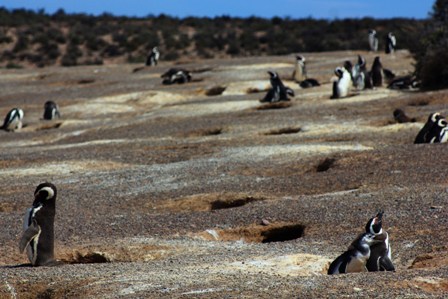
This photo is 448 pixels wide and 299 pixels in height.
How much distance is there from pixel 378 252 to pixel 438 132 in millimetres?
7302

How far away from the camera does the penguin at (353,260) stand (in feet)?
26.6

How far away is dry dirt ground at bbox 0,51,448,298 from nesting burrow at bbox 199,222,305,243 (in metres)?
0.01

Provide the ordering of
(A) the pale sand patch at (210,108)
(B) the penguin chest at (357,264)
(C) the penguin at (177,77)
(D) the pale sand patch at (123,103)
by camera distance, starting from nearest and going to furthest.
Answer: (B) the penguin chest at (357,264) → (A) the pale sand patch at (210,108) → (D) the pale sand patch at (123,103) → (C) the penguin at (177,77)

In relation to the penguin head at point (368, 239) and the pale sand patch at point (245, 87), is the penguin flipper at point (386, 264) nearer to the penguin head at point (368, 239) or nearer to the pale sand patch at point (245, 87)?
the penguin head at point (368, 239)

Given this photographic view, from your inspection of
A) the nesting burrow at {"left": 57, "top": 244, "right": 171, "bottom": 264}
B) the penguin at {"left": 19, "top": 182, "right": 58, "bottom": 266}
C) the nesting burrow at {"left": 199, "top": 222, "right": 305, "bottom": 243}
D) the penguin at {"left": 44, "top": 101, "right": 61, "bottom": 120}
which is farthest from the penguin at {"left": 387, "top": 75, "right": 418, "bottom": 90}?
the penguin at {"left": 19, "top": 182, "right": 58, "bottom": 266}

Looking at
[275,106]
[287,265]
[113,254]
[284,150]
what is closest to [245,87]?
[275,106]

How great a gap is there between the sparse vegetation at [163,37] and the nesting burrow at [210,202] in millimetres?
38699

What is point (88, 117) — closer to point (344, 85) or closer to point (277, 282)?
point (344, 85)

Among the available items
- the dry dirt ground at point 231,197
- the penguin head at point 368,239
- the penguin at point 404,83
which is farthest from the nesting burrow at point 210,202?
the penguin at point 404,83

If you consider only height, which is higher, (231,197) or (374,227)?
(374,227)

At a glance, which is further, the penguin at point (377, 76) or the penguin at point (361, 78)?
the penguin at point (377, 76)

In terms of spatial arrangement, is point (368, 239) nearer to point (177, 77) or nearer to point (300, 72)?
point (300, 72)

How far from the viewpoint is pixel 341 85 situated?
23484mm

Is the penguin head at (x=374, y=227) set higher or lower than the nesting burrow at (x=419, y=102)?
higher
